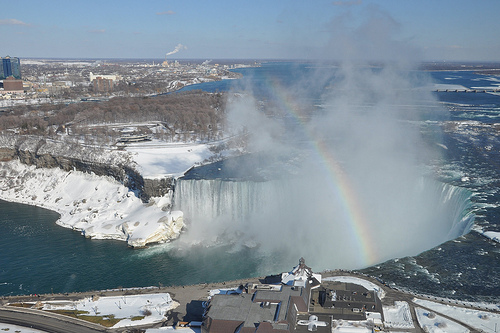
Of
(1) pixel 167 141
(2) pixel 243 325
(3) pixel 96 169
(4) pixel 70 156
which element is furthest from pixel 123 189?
(2) pixel 243 325

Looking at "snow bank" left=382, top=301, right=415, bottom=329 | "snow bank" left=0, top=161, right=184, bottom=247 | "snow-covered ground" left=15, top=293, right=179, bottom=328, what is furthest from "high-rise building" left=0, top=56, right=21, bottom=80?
"snow bank" left=382, top=301, right=415, bottom=329

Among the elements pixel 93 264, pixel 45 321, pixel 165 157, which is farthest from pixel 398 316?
pixel 165 157

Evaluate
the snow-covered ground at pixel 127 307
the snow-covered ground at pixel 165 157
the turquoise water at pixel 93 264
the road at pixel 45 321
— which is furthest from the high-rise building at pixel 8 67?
the snow-covered ground at pixel 127 307

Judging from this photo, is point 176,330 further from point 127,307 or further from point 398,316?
point 398,316

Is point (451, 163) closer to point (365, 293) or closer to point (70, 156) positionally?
point (365, 293)

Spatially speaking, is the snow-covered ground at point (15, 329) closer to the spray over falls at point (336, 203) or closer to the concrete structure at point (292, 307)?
the concrete structure at point (292, 307)

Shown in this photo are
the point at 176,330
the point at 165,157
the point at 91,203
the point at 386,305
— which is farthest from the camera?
the point at 165,157
